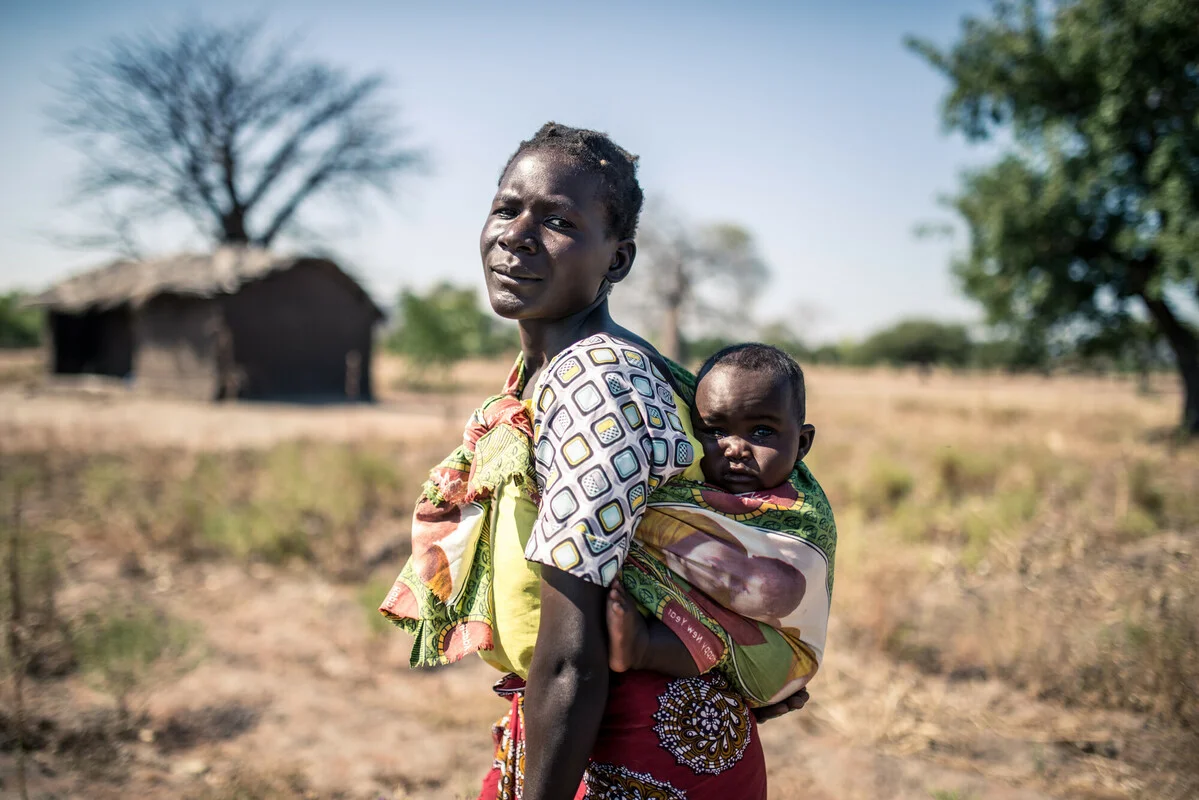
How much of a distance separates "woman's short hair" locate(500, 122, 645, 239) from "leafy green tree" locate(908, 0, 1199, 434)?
34.7ft

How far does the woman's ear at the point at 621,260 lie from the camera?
1.50m

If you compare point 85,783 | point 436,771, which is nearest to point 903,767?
point 436,771

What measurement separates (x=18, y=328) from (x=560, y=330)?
169 feet

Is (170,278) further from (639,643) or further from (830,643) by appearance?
(639,643)

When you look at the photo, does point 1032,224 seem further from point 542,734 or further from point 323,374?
point 323,374

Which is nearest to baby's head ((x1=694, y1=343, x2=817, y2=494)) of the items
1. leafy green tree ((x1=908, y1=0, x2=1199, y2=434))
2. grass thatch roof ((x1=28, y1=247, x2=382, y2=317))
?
leafy green tree ((x1=908, y1=0, x2=1199, y2=434))

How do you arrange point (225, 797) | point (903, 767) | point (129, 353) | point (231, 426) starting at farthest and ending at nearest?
point (129, 353), point (231, 426), point (903, 767), point (225, 797)

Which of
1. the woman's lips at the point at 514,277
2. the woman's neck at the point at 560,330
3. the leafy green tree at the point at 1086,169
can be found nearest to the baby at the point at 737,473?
the woman's neck at the point at 560,330

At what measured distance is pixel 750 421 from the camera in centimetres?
143

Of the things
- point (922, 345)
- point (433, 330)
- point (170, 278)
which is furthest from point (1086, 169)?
point (922, 345)

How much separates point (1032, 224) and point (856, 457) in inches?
229

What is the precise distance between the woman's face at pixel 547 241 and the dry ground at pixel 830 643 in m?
2.12

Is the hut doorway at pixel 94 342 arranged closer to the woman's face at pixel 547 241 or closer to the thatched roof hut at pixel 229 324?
the thatched roof hut at pixel 229 324

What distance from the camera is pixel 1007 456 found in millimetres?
8703
